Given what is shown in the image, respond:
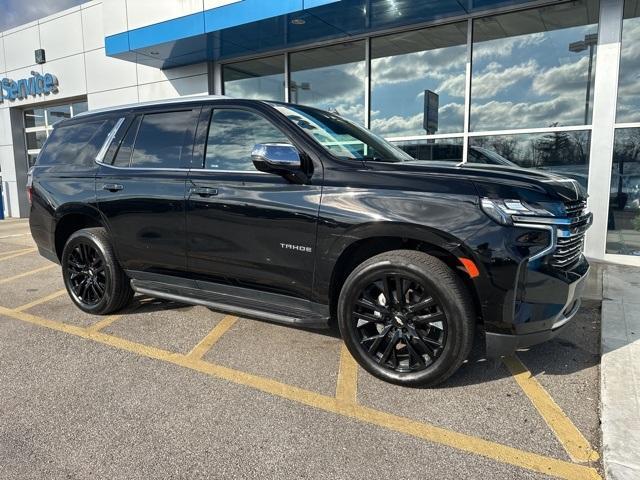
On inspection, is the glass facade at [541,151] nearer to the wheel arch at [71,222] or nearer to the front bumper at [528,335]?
the front bumper at [528,335]

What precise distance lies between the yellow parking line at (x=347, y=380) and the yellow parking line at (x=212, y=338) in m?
1.12

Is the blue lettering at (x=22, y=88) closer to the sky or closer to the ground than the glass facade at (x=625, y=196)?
closer to the sky

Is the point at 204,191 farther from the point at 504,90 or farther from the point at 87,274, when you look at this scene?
the point at 504,90

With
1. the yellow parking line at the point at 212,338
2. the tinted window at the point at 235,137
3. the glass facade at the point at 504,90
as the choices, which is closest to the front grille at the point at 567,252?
the tinted window at the point at 235,137

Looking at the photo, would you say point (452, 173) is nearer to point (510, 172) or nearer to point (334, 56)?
point (510, 172)

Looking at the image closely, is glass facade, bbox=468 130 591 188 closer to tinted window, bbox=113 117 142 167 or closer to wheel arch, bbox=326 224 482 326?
wheel arch, bbox=326 224 482 326

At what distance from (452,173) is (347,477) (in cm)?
188

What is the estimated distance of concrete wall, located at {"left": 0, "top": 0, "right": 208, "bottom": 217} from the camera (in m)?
11.1

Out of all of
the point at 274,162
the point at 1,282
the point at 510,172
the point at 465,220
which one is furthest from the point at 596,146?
the point at 1,282

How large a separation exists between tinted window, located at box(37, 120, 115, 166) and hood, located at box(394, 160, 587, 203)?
10.2ft

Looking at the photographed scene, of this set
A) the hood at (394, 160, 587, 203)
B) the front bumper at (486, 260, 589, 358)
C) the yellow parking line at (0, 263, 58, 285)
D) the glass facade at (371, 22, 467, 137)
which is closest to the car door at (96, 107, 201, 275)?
the hood at (394, 160, 587, 203)

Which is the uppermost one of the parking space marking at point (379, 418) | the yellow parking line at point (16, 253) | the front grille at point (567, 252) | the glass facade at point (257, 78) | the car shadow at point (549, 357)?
the glass facade at point (257, 78)

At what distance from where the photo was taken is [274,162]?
3.21m

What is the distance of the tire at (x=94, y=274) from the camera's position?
4.42m
